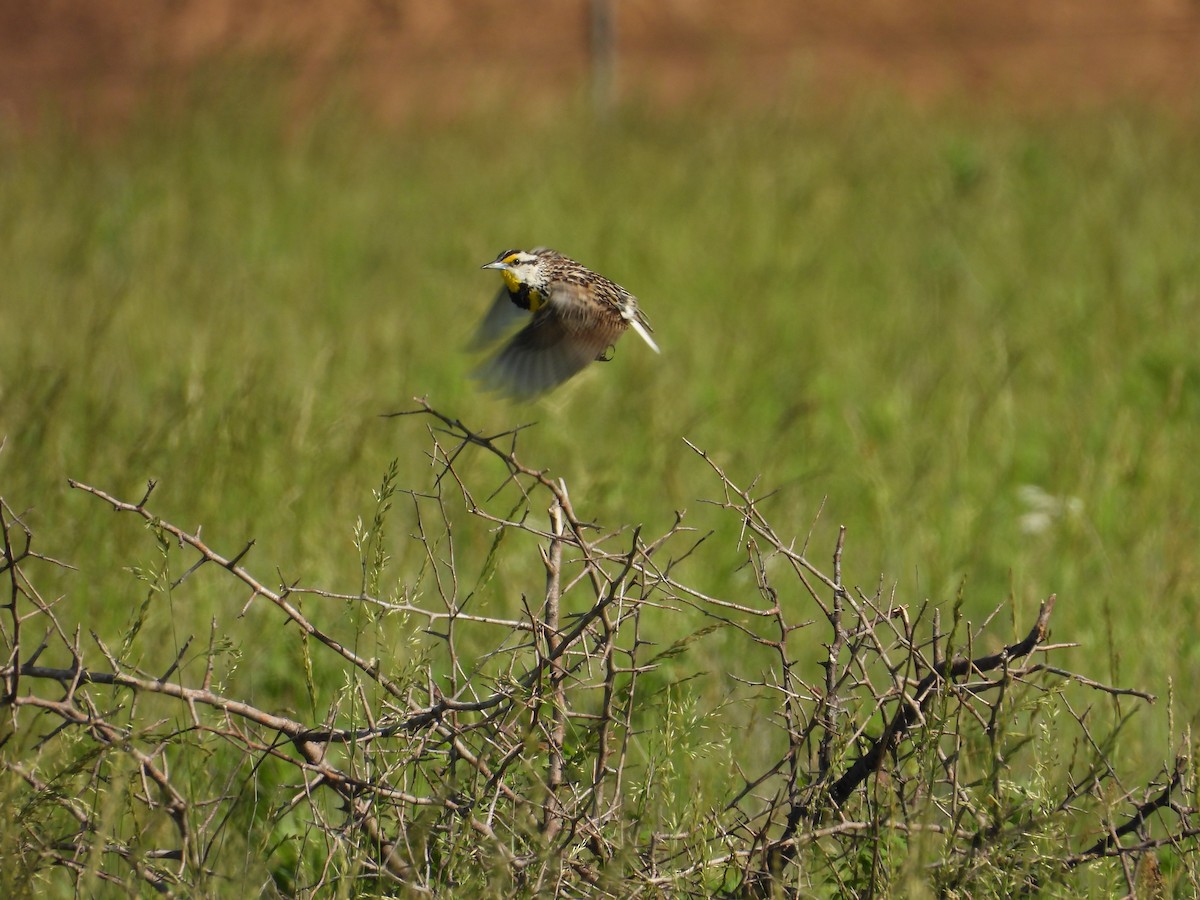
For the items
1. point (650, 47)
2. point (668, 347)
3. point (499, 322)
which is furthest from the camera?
point (650, 47)

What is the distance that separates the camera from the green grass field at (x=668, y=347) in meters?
3.99

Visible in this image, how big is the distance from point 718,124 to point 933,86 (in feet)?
14.4

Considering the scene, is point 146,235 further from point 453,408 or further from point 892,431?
point 892,431

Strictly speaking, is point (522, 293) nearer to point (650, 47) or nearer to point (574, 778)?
point (574, 778)

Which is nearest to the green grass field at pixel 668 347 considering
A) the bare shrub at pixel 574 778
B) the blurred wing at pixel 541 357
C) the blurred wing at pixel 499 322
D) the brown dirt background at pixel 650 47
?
the bare shrub at pixel 574 778

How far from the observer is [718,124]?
1020 cm

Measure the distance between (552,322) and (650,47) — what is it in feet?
38.0

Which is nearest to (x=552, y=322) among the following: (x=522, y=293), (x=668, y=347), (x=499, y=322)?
(x=522, y=293)

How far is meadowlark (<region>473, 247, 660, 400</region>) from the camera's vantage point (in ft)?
9.00

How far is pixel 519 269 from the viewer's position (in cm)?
291

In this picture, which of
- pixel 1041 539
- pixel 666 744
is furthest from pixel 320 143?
pixel 666 744

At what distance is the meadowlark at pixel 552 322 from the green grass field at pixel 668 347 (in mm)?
497

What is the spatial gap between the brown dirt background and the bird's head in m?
8.75

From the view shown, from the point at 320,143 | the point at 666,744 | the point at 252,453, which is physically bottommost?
the point at 666,744
